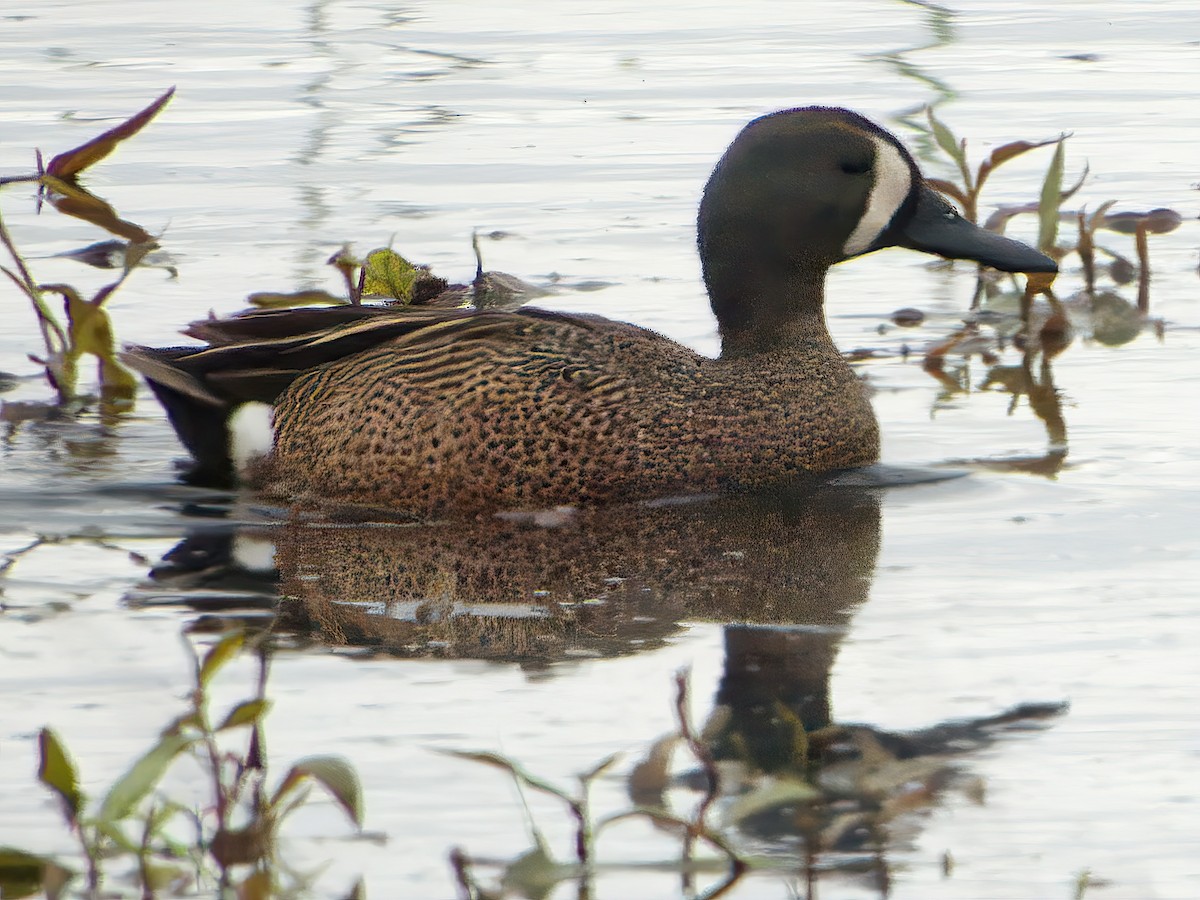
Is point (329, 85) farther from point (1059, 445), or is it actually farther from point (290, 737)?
point (290, 737)

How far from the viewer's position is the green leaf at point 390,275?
641 centimetres

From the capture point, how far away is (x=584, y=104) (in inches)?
442

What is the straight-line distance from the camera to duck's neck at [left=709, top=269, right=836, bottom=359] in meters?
5.80

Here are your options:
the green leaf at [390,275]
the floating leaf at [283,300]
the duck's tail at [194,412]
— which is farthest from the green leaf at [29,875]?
the green leaf at [390,275]

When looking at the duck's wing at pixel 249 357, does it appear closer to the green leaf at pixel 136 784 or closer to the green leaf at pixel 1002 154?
the green leaf at pixel 1002 154

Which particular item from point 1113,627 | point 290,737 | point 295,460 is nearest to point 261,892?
point 290,737

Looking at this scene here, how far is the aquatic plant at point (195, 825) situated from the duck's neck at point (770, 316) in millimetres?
2836

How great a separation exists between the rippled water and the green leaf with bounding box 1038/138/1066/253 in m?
0.39

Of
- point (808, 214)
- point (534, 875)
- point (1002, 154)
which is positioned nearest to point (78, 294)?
point (808, 214)

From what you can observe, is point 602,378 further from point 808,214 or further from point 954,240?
point 954,240

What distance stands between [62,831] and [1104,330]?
4.67 metres

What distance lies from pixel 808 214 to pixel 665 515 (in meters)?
0.96

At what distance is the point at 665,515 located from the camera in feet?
17.6

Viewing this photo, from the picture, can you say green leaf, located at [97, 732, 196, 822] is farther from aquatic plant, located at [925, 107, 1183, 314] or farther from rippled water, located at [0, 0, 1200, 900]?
aquatic plant, located at [925, 107, 1183, 314]
